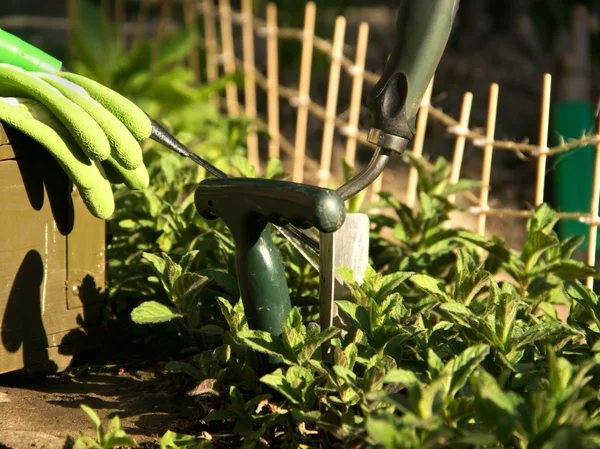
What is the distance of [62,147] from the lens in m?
1.91

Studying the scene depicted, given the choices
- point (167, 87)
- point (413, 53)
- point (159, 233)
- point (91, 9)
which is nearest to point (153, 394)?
point (159, 233)

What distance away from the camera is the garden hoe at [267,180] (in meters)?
1.78

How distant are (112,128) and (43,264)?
0.38 metres

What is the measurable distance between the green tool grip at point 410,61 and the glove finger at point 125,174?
592mm

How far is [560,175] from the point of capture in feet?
16.7

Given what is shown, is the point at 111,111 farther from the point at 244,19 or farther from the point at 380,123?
the point at 244,19

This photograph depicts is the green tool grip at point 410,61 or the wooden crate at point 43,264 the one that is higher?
the green tool grip at point 410,61

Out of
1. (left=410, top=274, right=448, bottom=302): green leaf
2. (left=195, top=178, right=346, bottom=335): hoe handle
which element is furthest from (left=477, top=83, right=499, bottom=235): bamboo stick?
(left=195, top=178, right=346, bottom=335): hoe handle

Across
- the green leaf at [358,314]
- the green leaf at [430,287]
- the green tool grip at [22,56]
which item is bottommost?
the green leaf at [358,314]

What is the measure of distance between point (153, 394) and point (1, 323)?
0.39m

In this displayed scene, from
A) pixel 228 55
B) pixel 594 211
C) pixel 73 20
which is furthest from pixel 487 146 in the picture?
pixel 73 20

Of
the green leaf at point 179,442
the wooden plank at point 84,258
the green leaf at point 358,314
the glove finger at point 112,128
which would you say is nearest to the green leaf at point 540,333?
the green leaf at point 358,314

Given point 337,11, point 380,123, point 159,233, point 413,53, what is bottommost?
point 159,233

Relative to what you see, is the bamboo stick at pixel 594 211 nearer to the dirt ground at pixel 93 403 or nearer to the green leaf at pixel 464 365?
the green leaf at pixel 464 365
